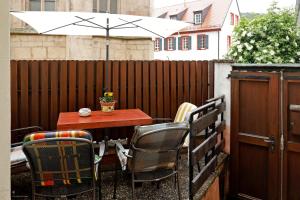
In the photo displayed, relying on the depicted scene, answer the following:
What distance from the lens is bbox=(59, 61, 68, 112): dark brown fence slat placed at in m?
4.76

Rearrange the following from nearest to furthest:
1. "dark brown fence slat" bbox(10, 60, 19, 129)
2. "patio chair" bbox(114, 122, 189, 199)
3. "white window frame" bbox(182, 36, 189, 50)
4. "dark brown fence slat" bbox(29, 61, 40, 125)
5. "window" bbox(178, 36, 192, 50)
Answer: "patio chair" bbox(114, 122, 189, 199) → "dark brown fence slat" bbox(10, 60, 19, 129) → "dark brown fence slat" bbox(29, 61, 40, 125) → "window" bbox(178, 36, 192, 50) → "white window frame" bbox(182, 36, 189, 50)

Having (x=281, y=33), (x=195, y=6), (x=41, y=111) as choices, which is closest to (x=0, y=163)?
(x=41, y=111)

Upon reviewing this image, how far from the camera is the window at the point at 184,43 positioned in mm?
30719

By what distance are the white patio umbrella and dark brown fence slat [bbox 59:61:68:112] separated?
58 centimetres

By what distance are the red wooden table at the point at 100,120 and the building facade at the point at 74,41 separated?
19.9ft

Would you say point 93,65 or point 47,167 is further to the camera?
point 93,65

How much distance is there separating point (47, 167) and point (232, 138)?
312 cm

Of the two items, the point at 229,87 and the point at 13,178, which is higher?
the point at 229,87

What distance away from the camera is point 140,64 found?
5223mm

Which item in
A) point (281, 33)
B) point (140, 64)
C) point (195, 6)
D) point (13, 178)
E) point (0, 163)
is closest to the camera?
point (0, 163)

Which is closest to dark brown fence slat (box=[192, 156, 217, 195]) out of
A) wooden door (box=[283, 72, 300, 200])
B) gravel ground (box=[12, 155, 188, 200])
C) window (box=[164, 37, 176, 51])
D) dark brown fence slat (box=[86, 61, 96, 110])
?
gravel ground (box=[12, 155, 188, 200])

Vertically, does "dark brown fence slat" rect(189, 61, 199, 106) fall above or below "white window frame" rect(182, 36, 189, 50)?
below

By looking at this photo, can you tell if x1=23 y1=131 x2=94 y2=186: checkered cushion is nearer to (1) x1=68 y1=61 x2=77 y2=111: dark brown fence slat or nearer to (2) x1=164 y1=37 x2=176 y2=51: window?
(1) x1=68 y1=61 x2=77 y2=111: dark brown fence slat

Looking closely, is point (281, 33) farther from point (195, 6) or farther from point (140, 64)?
point (195, 6)
